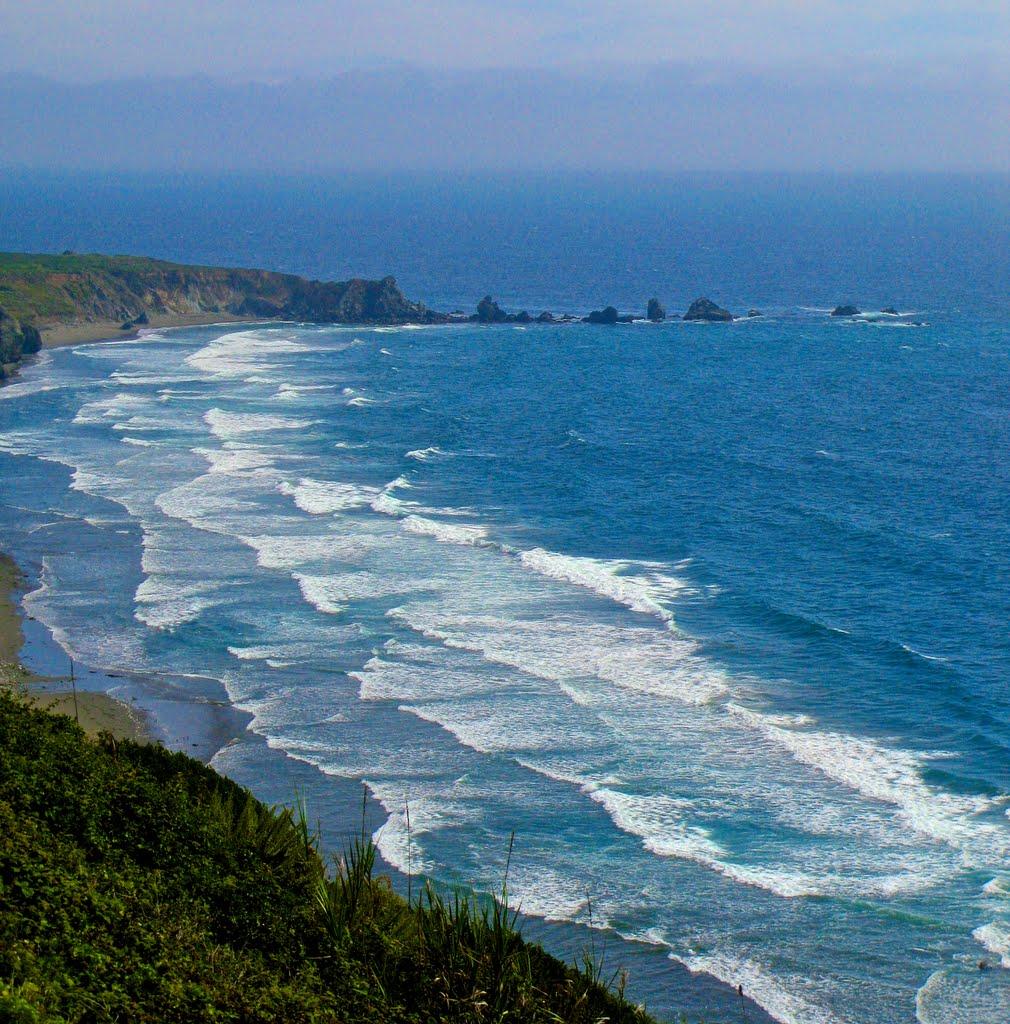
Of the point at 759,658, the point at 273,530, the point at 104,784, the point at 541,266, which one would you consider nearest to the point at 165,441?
the point at 273,530

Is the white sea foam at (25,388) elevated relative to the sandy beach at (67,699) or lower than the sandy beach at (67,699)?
elevated

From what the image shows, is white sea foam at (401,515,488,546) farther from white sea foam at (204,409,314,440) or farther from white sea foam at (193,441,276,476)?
white sea foam at (204,409,314,440)

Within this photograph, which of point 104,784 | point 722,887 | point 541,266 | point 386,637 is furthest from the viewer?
point 541,266

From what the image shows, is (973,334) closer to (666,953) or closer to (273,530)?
(273,530)

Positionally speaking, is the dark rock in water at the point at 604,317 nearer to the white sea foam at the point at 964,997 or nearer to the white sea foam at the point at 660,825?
the white sea foam at the point at 660,825

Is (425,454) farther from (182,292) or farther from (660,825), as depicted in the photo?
(182,292)

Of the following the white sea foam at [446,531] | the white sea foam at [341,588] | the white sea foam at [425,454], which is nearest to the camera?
the white sea foam at [341,588]

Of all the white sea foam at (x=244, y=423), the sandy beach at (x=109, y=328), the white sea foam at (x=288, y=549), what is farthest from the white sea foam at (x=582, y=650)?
the sandy beach at (x=109, y=328)
